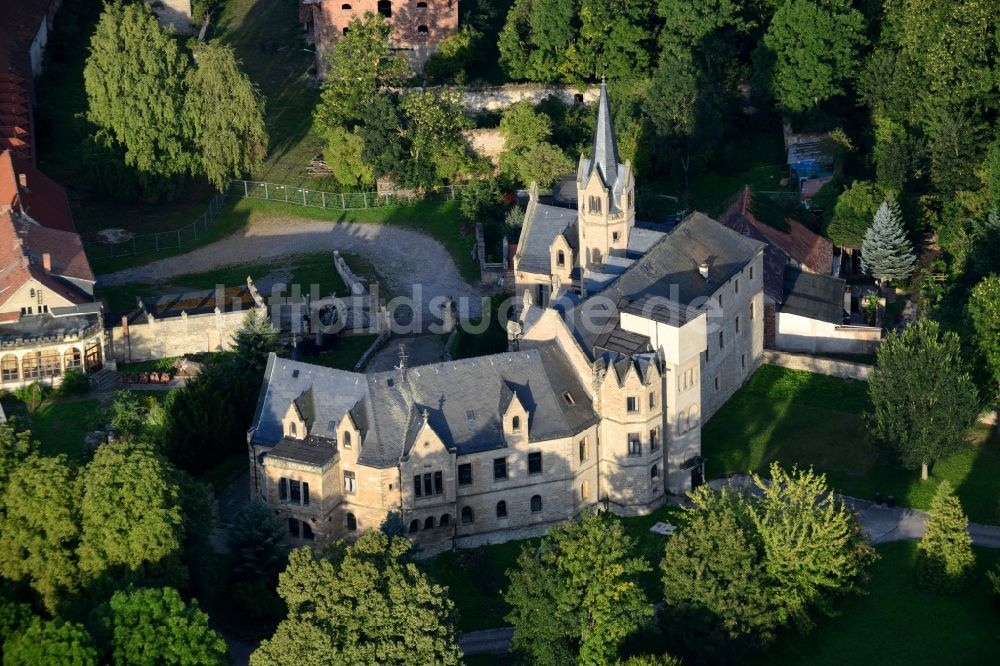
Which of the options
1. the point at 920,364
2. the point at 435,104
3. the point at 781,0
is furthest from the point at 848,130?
the point at 920,364

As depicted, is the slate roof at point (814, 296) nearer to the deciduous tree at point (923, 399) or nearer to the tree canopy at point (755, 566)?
the deciduous tree at point (923, 399)

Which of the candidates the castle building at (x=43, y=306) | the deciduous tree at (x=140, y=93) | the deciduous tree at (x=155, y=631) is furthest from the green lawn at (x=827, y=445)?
the deciduous tree at (x=140, y=93)

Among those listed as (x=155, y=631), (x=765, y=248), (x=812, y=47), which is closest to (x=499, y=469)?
(x=155, y=631)

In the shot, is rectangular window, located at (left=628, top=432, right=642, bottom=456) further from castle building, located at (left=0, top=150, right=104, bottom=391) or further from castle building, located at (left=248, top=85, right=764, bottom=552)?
castle building, located at (left=0, top=150, right=104, bottom=391)

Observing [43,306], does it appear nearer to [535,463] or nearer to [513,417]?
[513,417]

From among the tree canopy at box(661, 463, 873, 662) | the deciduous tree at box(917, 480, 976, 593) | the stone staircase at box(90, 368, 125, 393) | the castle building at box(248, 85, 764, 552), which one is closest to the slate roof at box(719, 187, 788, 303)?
the castle building at box(248, 85, 764, 552)

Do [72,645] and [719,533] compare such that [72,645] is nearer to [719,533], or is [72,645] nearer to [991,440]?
[719,533]

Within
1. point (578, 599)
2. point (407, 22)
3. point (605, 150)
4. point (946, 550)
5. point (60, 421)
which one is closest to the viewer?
point (578, 599)
